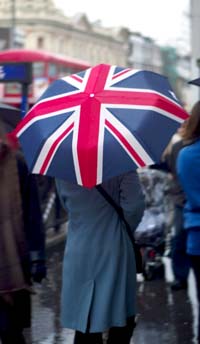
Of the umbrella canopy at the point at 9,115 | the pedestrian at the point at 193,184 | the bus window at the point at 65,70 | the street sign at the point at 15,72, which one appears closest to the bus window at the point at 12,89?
the bus window at the point at 65,70

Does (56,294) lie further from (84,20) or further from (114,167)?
(84,20)

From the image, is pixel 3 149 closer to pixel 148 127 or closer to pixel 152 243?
pixel 148 127

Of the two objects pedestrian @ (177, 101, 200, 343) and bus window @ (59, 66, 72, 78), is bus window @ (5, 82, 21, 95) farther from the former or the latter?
pedestrian @ (177, 101, 200, 343)

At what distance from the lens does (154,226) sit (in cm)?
1030

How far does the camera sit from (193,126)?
5988 mm

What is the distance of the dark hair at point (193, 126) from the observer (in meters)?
5.96

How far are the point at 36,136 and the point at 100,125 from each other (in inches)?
15.4

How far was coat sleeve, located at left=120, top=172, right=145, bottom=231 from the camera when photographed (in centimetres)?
538

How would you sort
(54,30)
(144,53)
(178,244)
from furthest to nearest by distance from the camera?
(144,53) → (54,30) → (178,244)

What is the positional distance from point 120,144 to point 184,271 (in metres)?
4.58

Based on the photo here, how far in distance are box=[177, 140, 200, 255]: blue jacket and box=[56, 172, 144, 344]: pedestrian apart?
1.72ft

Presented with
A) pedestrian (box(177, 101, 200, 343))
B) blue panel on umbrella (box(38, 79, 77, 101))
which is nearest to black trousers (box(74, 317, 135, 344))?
pedestrian (box(177, 101, 200, 343))

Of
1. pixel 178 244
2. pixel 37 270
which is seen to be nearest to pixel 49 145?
pixel 37 270

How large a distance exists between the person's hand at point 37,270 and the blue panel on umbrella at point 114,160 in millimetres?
853
